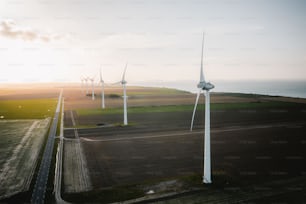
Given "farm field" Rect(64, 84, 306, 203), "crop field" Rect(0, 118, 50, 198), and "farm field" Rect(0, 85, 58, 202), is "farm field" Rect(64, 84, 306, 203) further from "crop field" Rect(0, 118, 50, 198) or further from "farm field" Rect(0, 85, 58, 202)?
"crop field" Rect(0, 118, 50, 198)

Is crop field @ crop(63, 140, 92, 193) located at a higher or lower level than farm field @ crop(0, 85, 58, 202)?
higher

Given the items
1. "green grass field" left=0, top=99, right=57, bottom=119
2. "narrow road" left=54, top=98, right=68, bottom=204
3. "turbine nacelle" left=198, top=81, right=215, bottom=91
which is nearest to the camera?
"narrow road" left=54, top=98, right=68, bottom=204

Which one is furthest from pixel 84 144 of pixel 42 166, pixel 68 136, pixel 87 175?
pixel 87 175

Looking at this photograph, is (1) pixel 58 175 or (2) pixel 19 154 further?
(2) pixel 19 154

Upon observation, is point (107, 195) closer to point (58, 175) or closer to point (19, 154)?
point (58, 175)

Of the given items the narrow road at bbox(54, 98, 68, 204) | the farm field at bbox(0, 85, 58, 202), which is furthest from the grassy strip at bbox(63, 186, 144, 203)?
the farm field at bbox(0, 85, 58, 202)

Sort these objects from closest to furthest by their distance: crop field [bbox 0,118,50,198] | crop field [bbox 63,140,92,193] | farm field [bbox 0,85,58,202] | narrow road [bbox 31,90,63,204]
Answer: narrow road [bbox 31,90,63,204] < crop field [bbox 63,140,92,193] < farm field [bbox 0,85,58,202] < crop field [bbox 0,118,50,198]

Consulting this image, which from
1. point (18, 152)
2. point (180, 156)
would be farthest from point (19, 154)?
point (180, 156)

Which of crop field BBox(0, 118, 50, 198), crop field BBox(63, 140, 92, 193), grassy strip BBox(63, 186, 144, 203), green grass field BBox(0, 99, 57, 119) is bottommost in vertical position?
green grass field BBox(0, 99, 57, 119)

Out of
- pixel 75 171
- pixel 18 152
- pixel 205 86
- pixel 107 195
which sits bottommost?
pixel 18 152

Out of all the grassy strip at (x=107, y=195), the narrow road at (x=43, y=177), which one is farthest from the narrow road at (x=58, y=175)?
the narrow road at (x=43, y=177)
